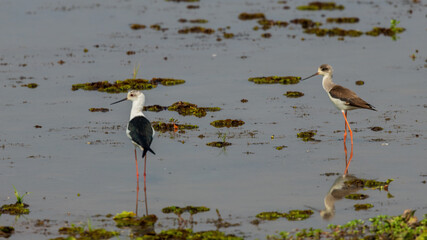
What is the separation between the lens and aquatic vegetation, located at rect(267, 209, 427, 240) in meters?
11.9

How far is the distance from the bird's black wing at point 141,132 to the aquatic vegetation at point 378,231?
389 cm

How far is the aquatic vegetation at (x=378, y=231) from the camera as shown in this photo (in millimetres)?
11852

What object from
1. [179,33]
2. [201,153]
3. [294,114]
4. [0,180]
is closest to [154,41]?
[179,33]

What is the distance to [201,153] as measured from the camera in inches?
684

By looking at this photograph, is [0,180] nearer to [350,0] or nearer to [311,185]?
[311,185]

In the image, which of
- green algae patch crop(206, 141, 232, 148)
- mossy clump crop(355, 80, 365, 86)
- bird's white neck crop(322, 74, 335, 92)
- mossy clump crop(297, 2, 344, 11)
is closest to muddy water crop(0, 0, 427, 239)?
green algae patch crop(206, 141, 232, 148)

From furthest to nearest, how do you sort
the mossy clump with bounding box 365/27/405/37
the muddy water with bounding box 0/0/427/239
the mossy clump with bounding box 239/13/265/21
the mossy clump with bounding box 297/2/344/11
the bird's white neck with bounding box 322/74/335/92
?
1. the mossy clump with bounding box 297/2/344/11
2. the mossy clump with bounding box 239/13/265/21
3. the mossy clump with bounding box 365/27/405/37
4. the bird's white neck with bounding box 322/74/335/92
5. the muddy water with bounding box 0/0/427/239

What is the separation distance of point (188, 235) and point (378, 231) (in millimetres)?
2821

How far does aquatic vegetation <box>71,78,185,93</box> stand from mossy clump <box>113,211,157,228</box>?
10.4 m

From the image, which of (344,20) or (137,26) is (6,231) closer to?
(137,26)

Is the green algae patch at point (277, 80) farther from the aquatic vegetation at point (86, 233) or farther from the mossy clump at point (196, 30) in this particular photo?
the aquatic vegetation at point (86, 233)

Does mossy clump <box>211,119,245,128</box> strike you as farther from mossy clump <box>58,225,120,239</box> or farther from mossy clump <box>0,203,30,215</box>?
mossy clump <box>58,225,120,239</box>

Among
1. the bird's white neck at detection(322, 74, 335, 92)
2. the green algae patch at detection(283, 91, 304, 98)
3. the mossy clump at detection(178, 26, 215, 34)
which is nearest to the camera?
the bird's white neck at detection(322, 74, 335, 92)

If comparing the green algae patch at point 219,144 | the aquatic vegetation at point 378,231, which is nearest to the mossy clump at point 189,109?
the green algae patch at point 219,144
